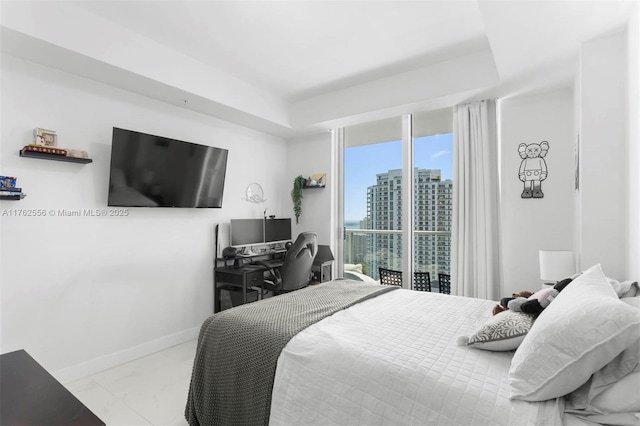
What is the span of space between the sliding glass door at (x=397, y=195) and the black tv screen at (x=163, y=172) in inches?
71.9

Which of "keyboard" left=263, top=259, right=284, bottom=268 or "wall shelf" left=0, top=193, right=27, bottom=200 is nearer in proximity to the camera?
"wall shelf" left=0, top=193, right=27, bottom=200

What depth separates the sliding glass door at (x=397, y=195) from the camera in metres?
3.88

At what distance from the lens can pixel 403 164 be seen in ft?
13.3

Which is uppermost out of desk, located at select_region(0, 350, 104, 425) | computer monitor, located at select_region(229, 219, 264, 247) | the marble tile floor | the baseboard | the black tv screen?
the black tv screen

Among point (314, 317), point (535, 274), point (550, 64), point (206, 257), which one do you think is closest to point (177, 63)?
point (206, 257)

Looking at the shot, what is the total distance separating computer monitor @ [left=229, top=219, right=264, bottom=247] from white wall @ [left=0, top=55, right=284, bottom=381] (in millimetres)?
250

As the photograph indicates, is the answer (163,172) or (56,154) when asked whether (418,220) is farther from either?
(56,154)

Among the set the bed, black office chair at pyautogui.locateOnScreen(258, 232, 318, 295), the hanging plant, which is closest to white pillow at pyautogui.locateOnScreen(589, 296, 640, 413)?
the bed

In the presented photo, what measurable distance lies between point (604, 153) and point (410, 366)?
2.01m

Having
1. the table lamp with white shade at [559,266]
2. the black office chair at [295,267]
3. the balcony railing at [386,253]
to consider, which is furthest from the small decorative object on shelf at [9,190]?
the table lamp with white shade at [559,266]

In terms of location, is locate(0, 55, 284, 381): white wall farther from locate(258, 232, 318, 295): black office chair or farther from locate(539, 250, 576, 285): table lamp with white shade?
locate(539, 250, 576, 285): table lamp with white shade

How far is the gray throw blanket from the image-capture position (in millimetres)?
1568

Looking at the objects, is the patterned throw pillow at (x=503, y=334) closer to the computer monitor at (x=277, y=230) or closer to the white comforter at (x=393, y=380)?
the white comforter at (x=393, y=380)

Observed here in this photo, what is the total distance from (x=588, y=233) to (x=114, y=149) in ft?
12.1
